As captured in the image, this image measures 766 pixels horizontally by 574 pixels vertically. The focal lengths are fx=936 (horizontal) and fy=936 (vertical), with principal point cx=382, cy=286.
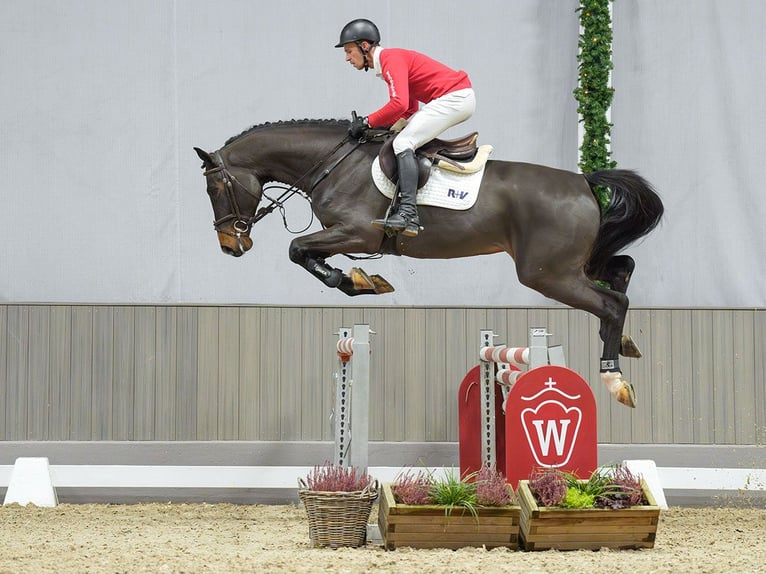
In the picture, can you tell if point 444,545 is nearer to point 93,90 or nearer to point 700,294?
point 700,294

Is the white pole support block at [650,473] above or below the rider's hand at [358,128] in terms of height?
below

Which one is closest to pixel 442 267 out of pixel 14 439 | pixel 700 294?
pixel 700 294

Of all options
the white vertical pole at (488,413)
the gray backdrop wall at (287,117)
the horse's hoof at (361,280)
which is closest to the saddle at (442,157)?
the horse's hoof at (361,280)

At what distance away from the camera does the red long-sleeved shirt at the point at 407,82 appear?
4285 mm

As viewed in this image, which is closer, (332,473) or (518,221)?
(332,473)

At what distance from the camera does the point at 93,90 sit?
21.0 feet

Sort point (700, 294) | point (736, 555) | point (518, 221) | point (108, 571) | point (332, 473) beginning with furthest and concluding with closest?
point (700, 294)
point (518, 221)
point (332, 473)
point (736, 555)
point (108, 571)

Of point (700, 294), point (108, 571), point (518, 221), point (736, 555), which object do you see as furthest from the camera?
point (700, 294)

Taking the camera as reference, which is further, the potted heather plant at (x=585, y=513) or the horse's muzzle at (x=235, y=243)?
the horse's muzzle at (x=235, y=243)

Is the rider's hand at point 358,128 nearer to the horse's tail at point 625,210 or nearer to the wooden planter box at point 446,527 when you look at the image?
the horse's tail at point 625,210

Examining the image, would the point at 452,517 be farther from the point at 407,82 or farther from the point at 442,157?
the point at 407,82

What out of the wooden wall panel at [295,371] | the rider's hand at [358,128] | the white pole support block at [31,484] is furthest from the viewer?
the wooden wall panel at [295,371]

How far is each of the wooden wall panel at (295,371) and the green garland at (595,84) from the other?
1090 mm

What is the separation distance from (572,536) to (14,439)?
378 cm
